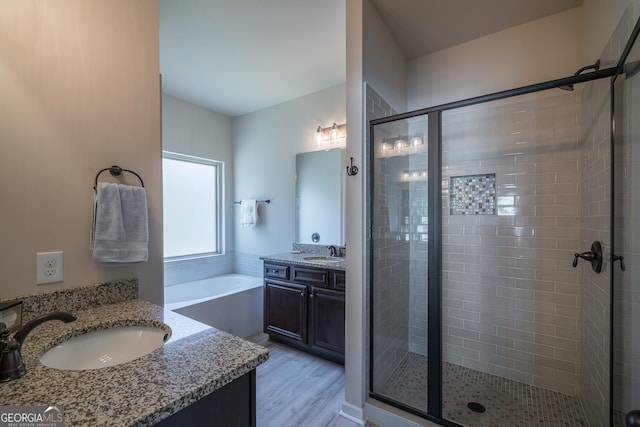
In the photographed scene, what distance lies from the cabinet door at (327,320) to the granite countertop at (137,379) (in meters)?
1.54

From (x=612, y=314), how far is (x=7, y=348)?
2208mm

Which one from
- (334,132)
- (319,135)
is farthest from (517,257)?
(319,135)

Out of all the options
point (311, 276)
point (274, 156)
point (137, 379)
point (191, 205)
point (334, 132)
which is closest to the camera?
point (137, 379)

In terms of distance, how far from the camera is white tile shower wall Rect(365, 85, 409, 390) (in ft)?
6.48

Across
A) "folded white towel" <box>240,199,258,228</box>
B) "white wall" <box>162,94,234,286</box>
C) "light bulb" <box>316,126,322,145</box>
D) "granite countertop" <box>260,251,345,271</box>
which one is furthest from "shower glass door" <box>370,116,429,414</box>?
"white wall" <box>162,94,234,286</box>

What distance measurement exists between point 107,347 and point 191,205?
2.92m

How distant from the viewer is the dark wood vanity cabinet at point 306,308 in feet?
8.05

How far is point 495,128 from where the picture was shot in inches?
86.0

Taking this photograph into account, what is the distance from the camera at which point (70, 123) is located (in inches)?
47.7

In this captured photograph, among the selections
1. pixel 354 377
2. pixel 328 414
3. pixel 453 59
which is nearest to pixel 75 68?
pixel 354 377

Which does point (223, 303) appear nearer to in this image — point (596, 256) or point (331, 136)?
point (331, 136)

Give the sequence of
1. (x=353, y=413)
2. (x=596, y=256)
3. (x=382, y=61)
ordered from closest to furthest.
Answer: (x=596, y=256), (x=353, y=413), (x=382, y=61)

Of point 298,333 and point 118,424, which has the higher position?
point 118,424

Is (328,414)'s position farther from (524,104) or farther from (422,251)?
(524,104)
